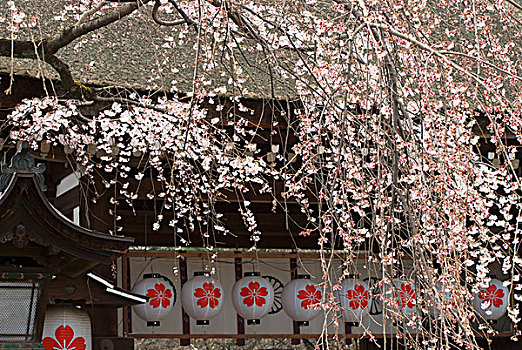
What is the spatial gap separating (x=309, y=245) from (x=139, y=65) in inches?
109

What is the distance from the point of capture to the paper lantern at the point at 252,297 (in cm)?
672

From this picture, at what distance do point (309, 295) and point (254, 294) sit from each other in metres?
0.52

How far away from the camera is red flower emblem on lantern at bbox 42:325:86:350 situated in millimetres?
5012

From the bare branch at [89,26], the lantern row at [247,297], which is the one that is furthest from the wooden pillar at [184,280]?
the bare branch at [89,26]

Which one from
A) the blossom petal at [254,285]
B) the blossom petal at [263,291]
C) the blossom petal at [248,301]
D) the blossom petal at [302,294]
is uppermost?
the blossom petal at [254,285]

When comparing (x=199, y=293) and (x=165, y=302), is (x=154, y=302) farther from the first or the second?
(x=199, y=293)

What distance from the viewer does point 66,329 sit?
16.6 feet

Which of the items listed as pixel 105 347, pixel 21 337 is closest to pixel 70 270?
pixel 21 337

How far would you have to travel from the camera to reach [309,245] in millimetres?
7668

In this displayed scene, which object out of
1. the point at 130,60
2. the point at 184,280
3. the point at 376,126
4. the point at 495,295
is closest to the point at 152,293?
the point at 184,280

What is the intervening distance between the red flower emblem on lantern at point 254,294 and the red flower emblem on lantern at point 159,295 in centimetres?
68

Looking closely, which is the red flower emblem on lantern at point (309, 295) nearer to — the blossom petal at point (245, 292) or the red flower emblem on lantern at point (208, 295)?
the blossom petal at point (245, 292)

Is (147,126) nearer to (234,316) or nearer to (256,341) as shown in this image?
(234,316)

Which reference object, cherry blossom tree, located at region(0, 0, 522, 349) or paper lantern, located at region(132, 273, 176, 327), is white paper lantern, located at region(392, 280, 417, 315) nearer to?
cherry blossom tree, located at region(0, 0, 522, 349)
